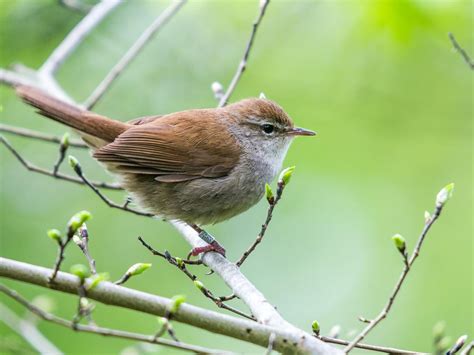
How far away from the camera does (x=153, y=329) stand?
24.5ft

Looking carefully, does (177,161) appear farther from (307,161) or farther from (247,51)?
Answer: (307,161)

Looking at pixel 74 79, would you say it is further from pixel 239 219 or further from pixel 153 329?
pixel 153 329

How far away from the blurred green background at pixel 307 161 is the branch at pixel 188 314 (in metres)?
4.14

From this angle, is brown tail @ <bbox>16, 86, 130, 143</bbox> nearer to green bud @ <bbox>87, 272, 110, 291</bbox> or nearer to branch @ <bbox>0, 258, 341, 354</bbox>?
branch @ <bbox>0, 258, 341, 354</bbox>

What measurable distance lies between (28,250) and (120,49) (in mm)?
2717

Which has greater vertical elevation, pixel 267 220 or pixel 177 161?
pixel 177 161

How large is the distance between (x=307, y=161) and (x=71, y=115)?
12.8ft

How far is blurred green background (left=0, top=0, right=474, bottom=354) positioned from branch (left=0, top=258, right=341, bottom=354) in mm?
4141

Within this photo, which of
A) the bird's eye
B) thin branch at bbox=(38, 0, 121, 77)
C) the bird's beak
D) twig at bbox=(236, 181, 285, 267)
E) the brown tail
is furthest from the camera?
thin branch at bbox=(38, 0, 121, 77)

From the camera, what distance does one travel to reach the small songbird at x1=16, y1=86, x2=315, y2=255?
18.0 feet

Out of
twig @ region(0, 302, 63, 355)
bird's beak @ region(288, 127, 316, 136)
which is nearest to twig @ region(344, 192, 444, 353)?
twig @ region(0, 302, 63, 355)

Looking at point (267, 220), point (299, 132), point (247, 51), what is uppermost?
point (247, 51)

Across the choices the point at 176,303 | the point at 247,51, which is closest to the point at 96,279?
the point at 176,303

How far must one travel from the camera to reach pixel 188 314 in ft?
10.3
